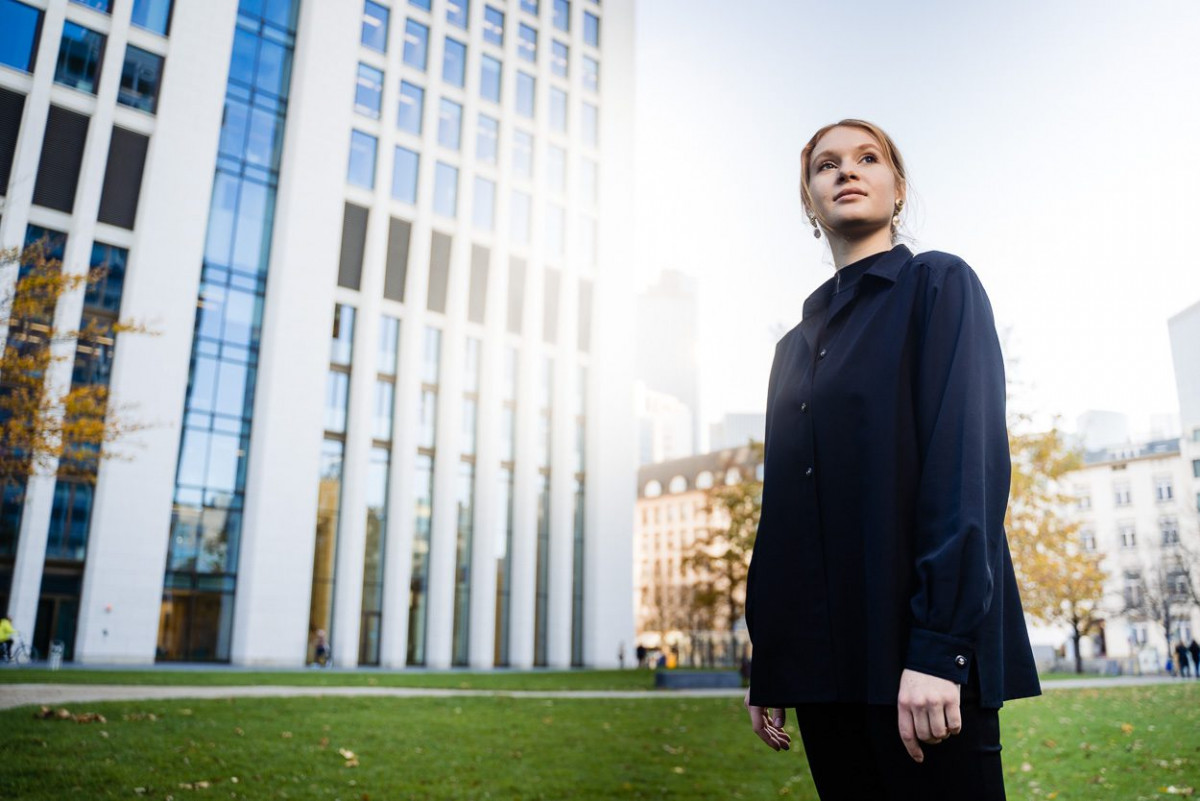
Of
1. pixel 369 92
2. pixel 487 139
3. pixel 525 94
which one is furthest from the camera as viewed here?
pixel 525 94

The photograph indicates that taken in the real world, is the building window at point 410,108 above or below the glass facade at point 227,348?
above

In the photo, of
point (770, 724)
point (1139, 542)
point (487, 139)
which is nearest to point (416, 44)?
point (487, 139)

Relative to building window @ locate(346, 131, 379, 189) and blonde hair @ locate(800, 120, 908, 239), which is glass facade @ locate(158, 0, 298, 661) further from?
blonde hair @ locate(800, 120, 908, 239)

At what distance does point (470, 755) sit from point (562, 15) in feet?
136

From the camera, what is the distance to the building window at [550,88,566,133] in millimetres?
42094

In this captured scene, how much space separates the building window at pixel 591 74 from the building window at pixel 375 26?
10.9 metres

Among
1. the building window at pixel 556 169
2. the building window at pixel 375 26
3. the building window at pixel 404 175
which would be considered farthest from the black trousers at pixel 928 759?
the building window at pixel 556 169

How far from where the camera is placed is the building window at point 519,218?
39312 mm

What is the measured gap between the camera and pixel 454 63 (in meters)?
39.1

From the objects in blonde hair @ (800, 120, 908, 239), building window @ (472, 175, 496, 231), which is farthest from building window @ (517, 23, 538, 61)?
blonde hair @ (800, 120, 908, 239)

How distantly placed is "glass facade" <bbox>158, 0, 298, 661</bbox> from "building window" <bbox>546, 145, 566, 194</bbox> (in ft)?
40.2

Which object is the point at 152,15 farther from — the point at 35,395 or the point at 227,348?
the point at 35,395

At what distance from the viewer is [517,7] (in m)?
41.8

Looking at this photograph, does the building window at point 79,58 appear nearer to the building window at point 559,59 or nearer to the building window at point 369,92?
the building window at point 369,92
